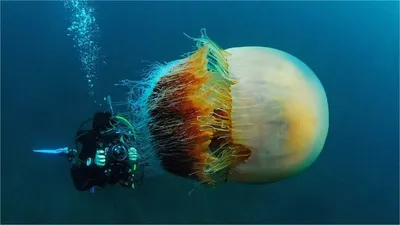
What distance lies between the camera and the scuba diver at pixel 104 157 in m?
2.79

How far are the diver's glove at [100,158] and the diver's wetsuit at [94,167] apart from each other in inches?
1.6

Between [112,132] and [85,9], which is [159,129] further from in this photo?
[85,9]

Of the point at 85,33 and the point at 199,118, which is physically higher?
the point at 85,33

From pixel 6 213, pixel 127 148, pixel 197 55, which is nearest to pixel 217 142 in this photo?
pixel 197 55

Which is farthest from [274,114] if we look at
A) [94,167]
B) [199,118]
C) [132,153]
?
[94,167]

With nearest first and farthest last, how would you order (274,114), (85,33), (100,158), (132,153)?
(274,114) < (132,153) < (100,158) < (85,33)

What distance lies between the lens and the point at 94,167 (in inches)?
114

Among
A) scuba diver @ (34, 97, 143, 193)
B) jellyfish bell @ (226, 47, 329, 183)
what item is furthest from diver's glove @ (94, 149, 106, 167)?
jellyfish bell @ (226, 47, 329, 183)

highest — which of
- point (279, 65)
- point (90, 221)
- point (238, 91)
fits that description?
point (279, 65)

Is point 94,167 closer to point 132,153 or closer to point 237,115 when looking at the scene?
point 132,153

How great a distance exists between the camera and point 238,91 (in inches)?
78.9

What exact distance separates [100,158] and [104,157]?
1.0 inches

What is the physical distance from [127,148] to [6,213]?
11.8 ft

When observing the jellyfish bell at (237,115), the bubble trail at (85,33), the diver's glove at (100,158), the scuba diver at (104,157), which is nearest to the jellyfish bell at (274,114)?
the jellyfish bell at (237,115)
